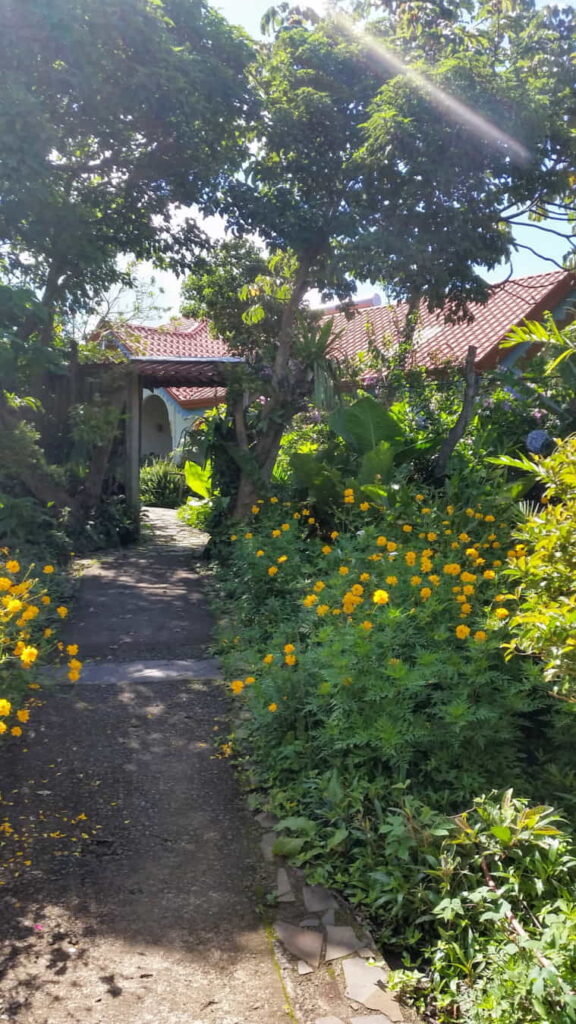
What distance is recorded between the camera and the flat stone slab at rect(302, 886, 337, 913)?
315cm

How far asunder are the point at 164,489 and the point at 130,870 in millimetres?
15483

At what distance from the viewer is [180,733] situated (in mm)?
4727

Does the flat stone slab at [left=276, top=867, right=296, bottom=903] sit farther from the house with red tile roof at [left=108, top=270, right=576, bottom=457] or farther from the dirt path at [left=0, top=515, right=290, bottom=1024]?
the house with red tile roof at [left=108, top=270, right=576, bottom=457]

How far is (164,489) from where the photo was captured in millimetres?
18547

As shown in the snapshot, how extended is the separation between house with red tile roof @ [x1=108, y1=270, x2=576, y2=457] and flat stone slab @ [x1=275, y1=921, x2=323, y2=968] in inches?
300

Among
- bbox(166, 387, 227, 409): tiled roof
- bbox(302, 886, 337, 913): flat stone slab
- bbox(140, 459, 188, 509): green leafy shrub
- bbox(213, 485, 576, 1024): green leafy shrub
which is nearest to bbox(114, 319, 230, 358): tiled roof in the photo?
bbox(166, 387, 227, 409): tiled roof

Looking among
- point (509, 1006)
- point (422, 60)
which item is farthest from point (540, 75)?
point (509, 1006)

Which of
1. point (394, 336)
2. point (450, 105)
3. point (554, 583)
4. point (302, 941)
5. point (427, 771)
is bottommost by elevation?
point (302, 941)

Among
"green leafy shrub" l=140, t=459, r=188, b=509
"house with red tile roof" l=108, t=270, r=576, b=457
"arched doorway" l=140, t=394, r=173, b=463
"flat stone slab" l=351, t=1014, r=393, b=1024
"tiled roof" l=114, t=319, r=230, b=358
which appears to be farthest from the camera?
"arched doorway" l=140, t=394, r=173, b=463

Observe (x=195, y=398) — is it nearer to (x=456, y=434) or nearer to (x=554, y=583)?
(x=456, y=434)

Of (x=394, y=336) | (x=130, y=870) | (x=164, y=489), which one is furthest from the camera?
(x=164, y=489)

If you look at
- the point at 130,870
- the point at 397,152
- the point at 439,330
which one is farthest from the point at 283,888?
the point at 439,330

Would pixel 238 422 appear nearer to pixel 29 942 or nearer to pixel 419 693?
pixel 419 693

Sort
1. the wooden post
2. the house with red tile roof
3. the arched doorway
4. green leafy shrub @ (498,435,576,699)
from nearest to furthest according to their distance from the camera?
1. green leafy shrub @ (498,435,576,699)
2. the house with red tile roof
3. the wooden post
4. the arched doorway
